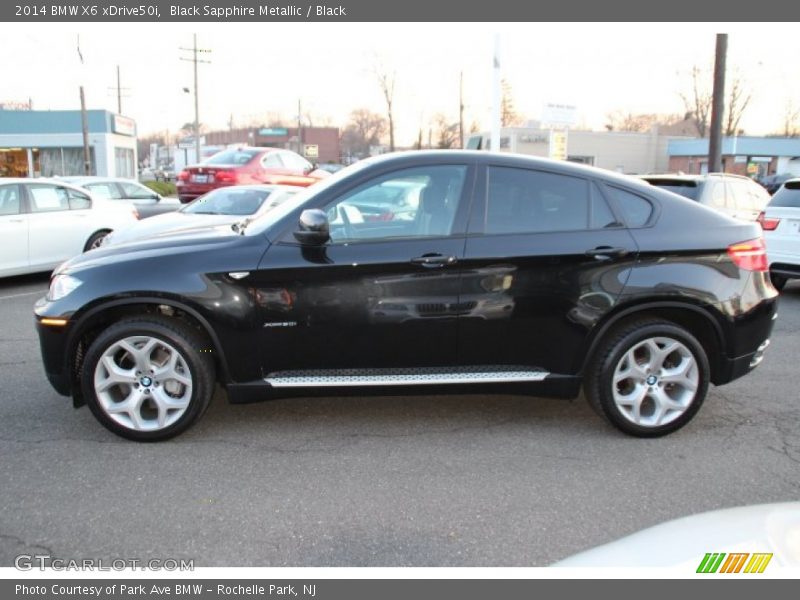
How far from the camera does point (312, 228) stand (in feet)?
12.2

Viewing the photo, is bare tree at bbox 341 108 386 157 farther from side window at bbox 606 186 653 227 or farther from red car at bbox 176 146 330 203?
side window at bbox 606 186 653 227

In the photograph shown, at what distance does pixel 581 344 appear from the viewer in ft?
12.9

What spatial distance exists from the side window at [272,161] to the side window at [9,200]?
6.44 meters

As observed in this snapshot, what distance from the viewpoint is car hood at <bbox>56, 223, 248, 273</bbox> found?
3.87 m

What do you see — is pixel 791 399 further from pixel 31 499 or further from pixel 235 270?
pixel 31 499

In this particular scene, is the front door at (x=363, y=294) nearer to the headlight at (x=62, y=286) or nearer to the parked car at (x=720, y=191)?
the headlight at (x=62, y=286)

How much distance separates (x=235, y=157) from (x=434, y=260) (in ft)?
39.8

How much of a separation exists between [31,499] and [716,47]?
17493 millimetres

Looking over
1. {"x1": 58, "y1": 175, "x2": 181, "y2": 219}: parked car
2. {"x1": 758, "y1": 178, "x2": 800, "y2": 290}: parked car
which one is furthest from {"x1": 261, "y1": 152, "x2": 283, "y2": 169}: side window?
{"x1": 758, "y1": 178, "x2": 800, "y2": 290}: parked car

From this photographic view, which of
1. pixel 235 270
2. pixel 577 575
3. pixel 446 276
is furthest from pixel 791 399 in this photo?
pixel 235 270

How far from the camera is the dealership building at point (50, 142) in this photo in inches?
1689

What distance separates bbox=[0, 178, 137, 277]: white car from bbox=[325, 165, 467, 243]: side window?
671 cm

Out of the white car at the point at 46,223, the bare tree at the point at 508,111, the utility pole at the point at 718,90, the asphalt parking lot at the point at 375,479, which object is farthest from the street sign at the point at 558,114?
the bare tree at the point at 508,111

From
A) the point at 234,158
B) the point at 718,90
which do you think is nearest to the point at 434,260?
the point at 234,158
